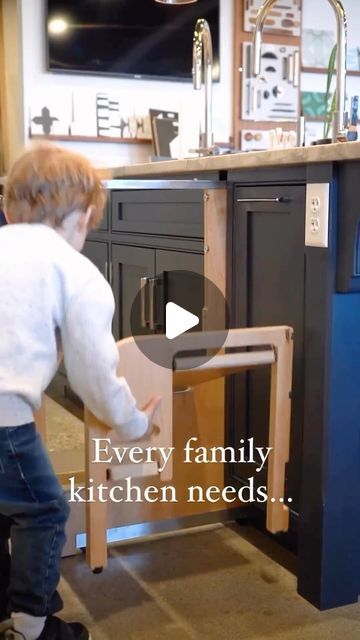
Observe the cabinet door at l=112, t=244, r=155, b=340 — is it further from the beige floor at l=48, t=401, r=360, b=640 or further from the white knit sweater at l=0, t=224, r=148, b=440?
the white knit sweater at l=0, t=224, r=148, b=440

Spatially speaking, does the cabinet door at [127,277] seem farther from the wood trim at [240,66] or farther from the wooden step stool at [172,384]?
the wood trim at [240,66]

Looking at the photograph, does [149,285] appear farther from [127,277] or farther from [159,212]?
[127,277]

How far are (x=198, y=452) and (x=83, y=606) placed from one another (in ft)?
Result: 1.67

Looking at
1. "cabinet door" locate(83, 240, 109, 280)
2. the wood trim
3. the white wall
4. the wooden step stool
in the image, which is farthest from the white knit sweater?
the wood trim

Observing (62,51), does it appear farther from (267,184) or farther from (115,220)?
(267,184)

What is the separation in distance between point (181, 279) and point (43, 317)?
0.95 meters

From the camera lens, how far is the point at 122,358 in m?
1.42

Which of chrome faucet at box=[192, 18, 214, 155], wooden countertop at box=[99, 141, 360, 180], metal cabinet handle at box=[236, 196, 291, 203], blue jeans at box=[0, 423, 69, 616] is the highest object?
chrome faucet at box=[192, 18, 214, 155]

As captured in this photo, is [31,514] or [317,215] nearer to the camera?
[31,514]

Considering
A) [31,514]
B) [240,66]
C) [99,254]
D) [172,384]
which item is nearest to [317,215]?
[172,384]

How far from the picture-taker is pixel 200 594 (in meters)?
1.69

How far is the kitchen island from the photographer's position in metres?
1.51

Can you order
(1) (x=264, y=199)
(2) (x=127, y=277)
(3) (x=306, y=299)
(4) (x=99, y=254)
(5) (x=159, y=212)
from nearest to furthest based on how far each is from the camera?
1. (3) (x=306, y=299)
2. (1) (x=264, y=199)
3. (5) (x=159, y=212)
4. (2) (x=127, y=277)
5. (4) (x=99, y=254)

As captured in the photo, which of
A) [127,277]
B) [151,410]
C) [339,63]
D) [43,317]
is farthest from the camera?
[127,277]
